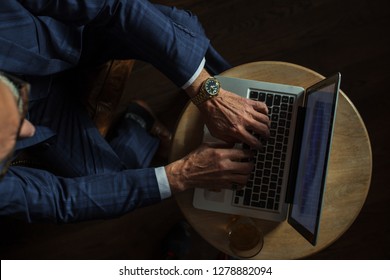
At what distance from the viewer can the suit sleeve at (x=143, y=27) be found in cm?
102

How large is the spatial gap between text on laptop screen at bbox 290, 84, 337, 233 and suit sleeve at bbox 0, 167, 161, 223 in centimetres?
40

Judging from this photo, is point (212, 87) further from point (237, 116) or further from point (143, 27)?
point (143, 27)

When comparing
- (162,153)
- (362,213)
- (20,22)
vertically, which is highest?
(20,22)

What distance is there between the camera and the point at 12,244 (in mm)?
1816

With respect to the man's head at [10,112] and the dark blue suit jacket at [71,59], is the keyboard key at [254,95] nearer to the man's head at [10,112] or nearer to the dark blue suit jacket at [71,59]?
the dark blue suit jacket at [71,59]

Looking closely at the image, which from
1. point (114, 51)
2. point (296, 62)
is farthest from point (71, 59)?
point (296, 62)

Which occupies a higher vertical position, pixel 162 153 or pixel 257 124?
pixel 257 124

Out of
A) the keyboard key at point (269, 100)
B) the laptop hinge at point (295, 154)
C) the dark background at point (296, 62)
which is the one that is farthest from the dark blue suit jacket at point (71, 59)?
the dark background at point (296, 62)

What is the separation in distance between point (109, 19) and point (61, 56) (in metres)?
0.21

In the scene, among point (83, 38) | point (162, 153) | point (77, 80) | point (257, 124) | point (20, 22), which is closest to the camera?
point (20, 22)

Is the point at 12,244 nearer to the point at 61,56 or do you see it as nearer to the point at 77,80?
the point at 77,80

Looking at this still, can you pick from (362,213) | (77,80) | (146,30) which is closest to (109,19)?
(146,30)

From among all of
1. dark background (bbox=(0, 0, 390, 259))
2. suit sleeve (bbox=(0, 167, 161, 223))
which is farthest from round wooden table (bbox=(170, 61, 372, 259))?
dark background (bbox=(0, 0, 390, 259))

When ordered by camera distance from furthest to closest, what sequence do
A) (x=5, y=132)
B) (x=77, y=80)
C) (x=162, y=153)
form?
(x=162, y=153) → (x=77, y=80) → (x=5, y=132)
